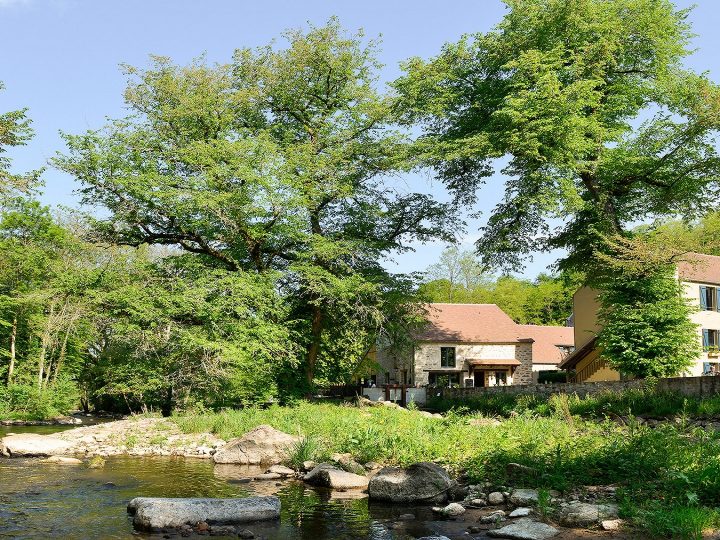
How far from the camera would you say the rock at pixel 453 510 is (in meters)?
11.2

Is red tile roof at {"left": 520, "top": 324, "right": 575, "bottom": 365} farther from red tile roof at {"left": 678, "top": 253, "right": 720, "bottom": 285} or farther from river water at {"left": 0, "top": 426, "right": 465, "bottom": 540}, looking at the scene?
river water at {"left": 0, "top": 426, "right": 465, "bottom": 540}

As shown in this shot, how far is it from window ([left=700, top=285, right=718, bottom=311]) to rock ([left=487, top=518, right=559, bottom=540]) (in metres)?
35.2

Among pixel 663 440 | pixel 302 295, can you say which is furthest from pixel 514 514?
pixel 302 295

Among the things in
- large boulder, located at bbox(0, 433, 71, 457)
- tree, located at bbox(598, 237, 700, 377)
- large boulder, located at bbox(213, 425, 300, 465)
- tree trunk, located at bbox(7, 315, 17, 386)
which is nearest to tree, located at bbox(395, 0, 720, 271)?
tree, located at bbox(598, 237, 700, 377)

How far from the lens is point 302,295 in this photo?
103 feet

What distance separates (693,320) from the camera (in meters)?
39.2

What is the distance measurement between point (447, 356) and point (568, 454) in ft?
123

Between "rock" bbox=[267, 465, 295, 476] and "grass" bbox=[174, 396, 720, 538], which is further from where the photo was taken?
"rock" bbox=[267, 465, 295, 476]

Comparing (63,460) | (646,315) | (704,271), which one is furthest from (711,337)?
(63,460)

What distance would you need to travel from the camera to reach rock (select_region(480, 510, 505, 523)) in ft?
34.2

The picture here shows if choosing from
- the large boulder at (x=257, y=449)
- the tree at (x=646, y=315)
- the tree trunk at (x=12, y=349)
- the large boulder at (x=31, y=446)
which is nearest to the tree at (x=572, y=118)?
the tree at (x=646, y=315)

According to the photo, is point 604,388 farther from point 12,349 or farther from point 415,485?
point 12,349

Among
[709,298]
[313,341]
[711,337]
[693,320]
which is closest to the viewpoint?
[313,341]

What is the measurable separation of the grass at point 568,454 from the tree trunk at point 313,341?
11.7 meters
